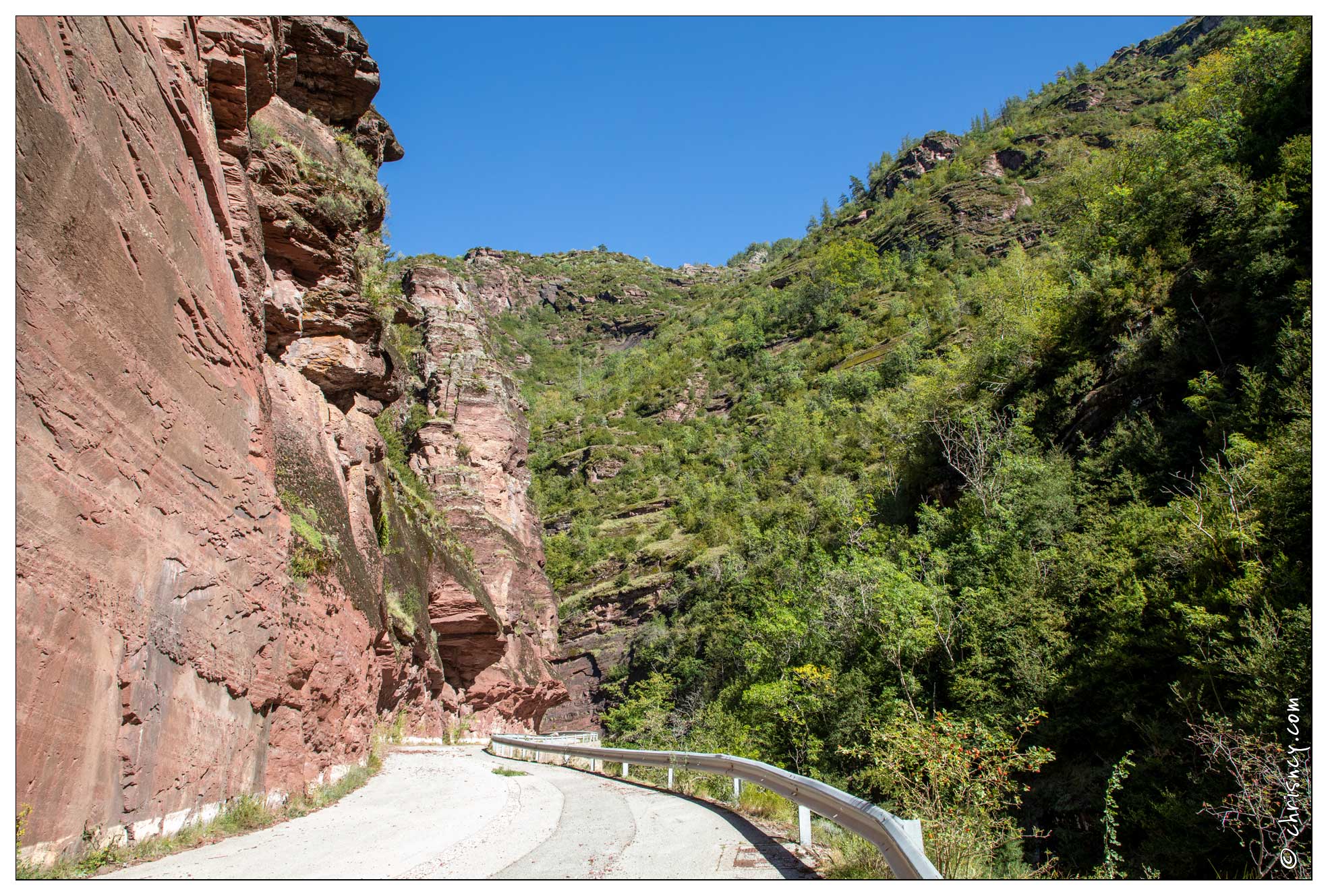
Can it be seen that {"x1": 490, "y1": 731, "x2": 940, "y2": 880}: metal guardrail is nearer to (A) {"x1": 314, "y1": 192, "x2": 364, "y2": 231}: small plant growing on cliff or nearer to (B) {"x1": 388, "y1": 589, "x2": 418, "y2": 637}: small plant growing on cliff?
(B) {"x1": 388, "y1": 589, "x2": 418, "y2": 637}: small plant growing on cliff

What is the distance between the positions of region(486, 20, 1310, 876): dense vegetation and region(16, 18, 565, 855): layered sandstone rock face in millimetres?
6523

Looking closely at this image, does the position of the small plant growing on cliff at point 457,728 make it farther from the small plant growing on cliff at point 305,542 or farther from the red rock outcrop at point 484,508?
the small plant growing on cliff at point 305,542

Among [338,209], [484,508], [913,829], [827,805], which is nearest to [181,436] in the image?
[827,805]

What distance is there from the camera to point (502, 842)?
7.12 metres

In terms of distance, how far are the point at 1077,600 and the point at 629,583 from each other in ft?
154

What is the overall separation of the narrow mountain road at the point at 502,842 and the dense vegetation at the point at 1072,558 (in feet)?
5.95

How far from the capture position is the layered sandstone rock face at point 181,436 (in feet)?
17.8

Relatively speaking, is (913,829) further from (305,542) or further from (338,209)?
(338,209)

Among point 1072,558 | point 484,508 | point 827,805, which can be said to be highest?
point 484,508

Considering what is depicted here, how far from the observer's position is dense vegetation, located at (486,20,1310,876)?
640 inches

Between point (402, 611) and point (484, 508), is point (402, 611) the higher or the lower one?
the lower one

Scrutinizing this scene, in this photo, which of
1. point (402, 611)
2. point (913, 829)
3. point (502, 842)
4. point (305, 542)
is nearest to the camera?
point (913, 829)

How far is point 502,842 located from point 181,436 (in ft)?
17.0

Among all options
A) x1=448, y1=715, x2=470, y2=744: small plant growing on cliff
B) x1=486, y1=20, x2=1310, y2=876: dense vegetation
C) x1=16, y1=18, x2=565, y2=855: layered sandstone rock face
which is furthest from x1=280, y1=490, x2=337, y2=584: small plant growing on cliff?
x1=448, y1=715, x2=470, y2=744: small plant growing on cliff
